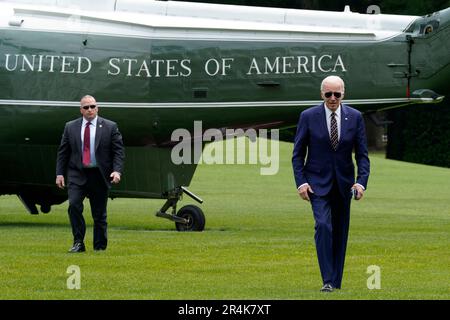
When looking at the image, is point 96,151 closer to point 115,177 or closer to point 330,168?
point 115,177

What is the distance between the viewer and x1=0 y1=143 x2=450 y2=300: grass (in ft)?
46.9

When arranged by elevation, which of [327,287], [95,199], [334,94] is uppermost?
[334,94]

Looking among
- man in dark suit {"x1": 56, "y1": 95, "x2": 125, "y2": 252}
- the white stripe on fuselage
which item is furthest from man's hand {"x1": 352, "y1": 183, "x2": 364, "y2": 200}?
the white stripe on fuselage

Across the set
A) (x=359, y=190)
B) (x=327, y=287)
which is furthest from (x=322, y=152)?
(x=327, y=287)

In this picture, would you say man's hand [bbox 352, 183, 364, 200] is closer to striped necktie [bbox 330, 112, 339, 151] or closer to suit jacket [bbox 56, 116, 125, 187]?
striped necktie [bbox 330, 112, 339, 151]

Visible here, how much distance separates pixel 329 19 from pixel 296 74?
3.09 ft

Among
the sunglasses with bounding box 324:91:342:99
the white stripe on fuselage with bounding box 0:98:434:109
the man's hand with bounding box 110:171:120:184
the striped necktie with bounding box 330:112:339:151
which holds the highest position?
the white stripe on fuselage with bounding box 0:98:434:109

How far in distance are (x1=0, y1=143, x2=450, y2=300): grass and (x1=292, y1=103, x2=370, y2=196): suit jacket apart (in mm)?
1037

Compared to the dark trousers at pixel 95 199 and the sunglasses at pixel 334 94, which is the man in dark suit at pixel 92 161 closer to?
the dark trousers at pixel 95 199

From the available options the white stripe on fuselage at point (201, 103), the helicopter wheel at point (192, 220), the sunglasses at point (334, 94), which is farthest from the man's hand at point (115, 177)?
the sunglasses at point (334, 94)

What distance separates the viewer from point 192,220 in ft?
72.3

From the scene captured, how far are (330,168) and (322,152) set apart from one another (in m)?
0.16

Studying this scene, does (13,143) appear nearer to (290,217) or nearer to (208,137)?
(208,137)
